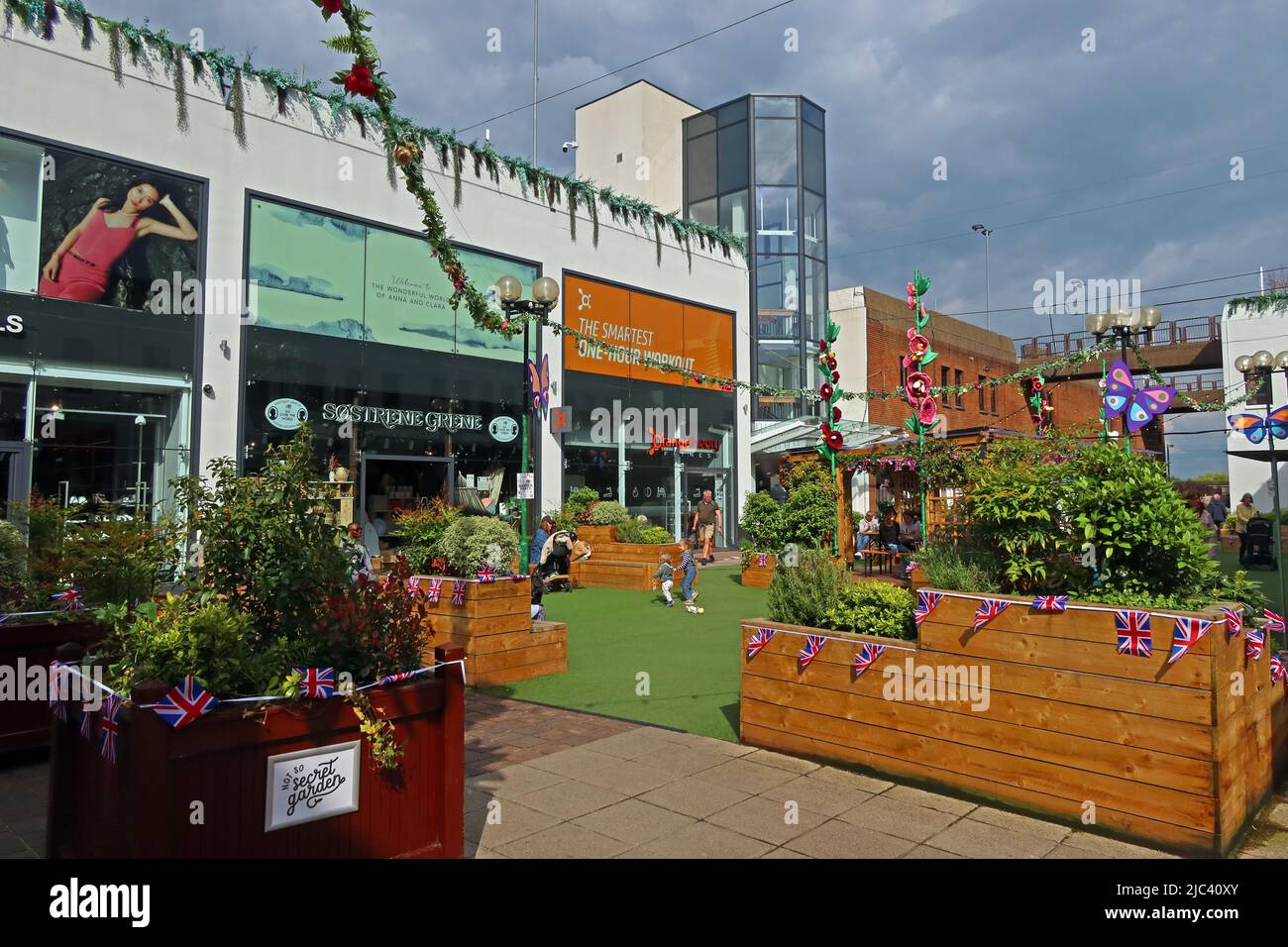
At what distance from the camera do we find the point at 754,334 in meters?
28.5

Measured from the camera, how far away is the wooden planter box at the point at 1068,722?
4.02 metres

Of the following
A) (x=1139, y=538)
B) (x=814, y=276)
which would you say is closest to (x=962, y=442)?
(x=1139, y=538)

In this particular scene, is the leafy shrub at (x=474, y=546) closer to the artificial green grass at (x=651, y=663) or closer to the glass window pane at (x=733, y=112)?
the artificial green grass at (x=651, y=663)

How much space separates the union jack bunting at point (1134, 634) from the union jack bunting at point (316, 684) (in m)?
3.80

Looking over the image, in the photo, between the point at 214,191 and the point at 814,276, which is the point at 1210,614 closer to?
the point at 214,191

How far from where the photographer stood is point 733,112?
101 feet

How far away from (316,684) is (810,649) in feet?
10.7

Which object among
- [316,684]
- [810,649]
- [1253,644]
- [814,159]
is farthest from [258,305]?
[814,159]

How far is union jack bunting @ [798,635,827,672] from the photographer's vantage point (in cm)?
546

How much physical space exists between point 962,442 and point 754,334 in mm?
14901

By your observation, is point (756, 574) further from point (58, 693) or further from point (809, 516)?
point (58, 693)

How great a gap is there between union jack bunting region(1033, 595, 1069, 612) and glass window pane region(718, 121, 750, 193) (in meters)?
27.9

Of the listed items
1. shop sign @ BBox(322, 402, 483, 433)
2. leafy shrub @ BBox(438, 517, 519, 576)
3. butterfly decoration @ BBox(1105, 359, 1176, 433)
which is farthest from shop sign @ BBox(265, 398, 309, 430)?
butterfly decoration @ BBox(1105, 359, 1176, 433)

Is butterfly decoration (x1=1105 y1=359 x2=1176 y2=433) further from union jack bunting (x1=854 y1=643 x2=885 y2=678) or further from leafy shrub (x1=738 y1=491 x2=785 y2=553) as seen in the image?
union jack bunting (x1=854 y1=643 x2=885 y2=678)
